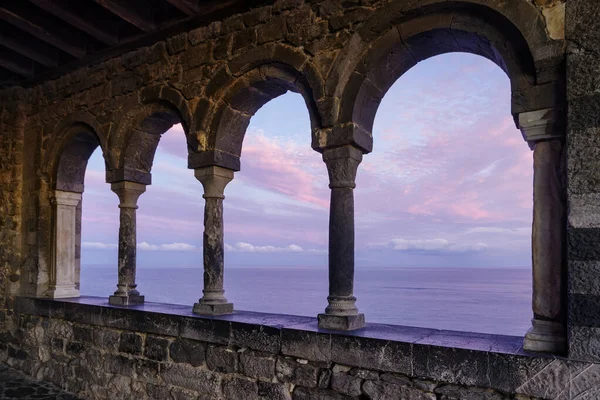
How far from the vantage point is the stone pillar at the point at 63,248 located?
581cm

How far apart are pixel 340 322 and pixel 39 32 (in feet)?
12.8

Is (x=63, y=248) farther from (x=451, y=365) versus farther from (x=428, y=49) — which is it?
(x=451, y=365)

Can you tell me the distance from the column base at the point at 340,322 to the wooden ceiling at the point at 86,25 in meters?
2.53

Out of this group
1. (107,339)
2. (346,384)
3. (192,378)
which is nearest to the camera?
(346,384)

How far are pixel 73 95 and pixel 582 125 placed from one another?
516cm

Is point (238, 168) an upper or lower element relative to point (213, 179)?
upper

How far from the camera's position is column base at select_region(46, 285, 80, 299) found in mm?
5719

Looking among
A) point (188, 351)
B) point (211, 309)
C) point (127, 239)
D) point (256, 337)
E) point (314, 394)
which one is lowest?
point (314, 394)

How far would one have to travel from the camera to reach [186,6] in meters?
4.12

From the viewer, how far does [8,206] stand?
616 centimetres

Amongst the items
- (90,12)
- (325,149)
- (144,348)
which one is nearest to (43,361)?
(144,348)

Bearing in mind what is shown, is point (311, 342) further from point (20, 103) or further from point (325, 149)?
point (20, 103)

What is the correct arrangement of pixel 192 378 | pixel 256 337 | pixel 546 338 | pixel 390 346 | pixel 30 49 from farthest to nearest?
pixel 30 49, pixel 192 378, pixel 256 337, pixel 390 346, pixel 546 338

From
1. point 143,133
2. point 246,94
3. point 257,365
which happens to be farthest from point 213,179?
point 257,365
